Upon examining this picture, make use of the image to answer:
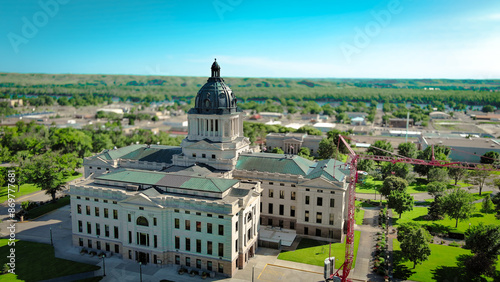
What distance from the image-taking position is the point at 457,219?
78.1m

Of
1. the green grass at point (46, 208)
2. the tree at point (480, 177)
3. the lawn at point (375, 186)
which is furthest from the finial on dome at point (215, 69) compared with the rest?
the tree at point (480, 177)

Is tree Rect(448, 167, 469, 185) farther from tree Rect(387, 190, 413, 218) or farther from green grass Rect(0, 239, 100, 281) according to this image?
green grass Rect(0, 239, 100, 281)

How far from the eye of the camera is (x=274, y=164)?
78.6 meters

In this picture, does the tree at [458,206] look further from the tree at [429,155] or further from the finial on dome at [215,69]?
the finial on dome at [215,69]

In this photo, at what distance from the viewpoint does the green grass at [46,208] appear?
82.4 m

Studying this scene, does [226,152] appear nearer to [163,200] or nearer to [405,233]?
[163,200]

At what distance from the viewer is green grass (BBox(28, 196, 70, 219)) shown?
8238 centimetres

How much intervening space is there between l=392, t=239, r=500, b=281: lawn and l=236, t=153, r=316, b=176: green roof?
939 inches

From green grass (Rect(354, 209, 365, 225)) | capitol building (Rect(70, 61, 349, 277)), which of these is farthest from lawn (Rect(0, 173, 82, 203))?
green grass (Rect(354, 209, 365, 225))

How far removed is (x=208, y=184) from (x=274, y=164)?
20120 millimetres

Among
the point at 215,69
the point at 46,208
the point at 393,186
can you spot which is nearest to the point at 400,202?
the point at 393,186

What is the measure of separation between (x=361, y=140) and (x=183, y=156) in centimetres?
11934

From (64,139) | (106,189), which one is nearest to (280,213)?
(106,189)

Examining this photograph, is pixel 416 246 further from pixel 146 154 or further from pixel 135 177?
pixel 146 154
